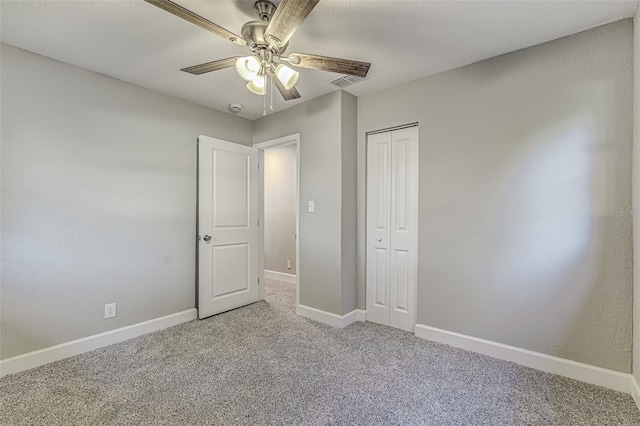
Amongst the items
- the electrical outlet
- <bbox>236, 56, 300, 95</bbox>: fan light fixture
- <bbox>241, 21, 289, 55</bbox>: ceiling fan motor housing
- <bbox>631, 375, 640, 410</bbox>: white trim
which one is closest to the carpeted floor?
<bbox>631, 375, 640, 410</bbox>: white trim

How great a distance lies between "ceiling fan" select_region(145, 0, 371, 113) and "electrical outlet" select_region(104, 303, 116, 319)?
7.10ft

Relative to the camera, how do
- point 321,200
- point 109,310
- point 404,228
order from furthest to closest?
1. point 321,200
2. point 404,228
3. point 109,310

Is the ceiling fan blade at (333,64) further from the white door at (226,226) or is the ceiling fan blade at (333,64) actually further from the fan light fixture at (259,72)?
the white door at (226,226)

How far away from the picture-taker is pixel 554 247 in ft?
7.04

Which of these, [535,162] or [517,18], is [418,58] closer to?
[517,18]

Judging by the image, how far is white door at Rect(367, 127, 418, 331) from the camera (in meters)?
2.94

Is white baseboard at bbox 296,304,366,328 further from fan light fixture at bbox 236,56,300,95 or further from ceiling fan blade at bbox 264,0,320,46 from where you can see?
ceiling fan blade at bbox 264,0,320,46

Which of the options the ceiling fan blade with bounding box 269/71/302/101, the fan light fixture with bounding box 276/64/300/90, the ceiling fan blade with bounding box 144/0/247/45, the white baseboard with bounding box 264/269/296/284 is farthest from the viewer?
the white baseboard with bounding box 264/269/296/284

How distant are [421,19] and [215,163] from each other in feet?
8.25

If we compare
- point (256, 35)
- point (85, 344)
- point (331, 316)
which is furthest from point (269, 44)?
point (85, 344)

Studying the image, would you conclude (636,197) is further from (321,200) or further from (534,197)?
(321,200)

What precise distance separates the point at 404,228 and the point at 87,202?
2878mm

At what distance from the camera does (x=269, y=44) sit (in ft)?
5.60

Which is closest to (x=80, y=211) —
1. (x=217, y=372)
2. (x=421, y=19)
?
(x=217, y=372)
